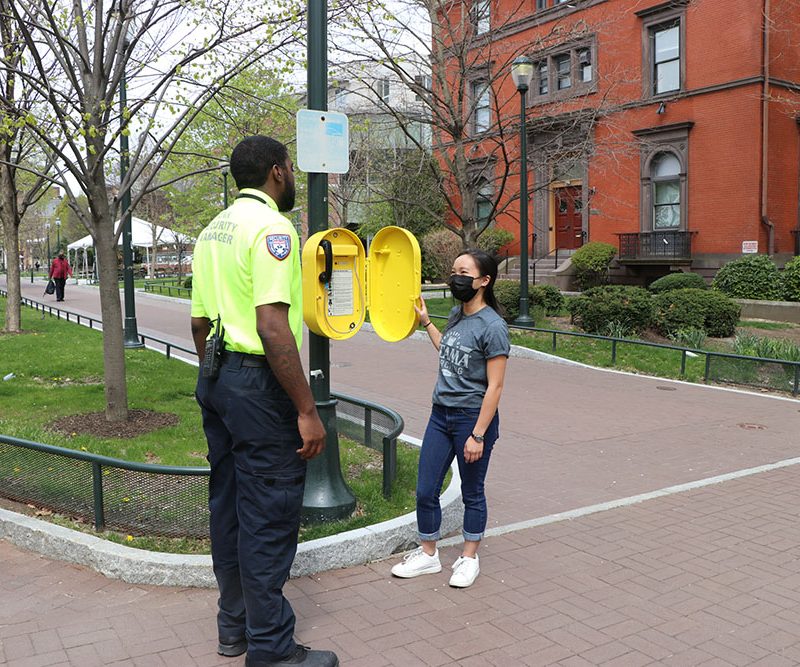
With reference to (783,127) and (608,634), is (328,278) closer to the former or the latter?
(608,634)

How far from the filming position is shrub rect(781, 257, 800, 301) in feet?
62.4

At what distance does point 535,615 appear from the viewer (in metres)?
3.98

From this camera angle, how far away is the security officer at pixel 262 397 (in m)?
3.10

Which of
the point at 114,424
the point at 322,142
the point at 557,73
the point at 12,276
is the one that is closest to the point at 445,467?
the point at 322,142

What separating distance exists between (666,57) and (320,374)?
22380 millimetres

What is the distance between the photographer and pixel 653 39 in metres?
23.8

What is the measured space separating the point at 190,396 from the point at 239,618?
617 cm

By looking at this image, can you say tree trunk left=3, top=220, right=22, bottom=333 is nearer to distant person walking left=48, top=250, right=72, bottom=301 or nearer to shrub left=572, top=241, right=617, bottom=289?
distant person walking left=48, top=250, right=72, bottom=301

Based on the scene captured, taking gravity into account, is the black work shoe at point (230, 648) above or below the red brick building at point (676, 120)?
below

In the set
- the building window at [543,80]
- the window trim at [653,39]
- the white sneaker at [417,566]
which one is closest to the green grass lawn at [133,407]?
the white sneaker at [417,566]

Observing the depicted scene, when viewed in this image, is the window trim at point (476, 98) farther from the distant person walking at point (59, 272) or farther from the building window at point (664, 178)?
the distant person walking at point (59, 272)

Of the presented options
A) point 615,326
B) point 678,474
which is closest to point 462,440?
point 678,474

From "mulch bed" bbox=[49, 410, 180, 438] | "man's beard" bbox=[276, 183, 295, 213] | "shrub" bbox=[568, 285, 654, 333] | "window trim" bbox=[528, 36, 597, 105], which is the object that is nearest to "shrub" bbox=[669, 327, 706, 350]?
"shrub" bbox=[568, 285, 654, 333]

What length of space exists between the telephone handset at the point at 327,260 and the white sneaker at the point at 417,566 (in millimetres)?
1682
